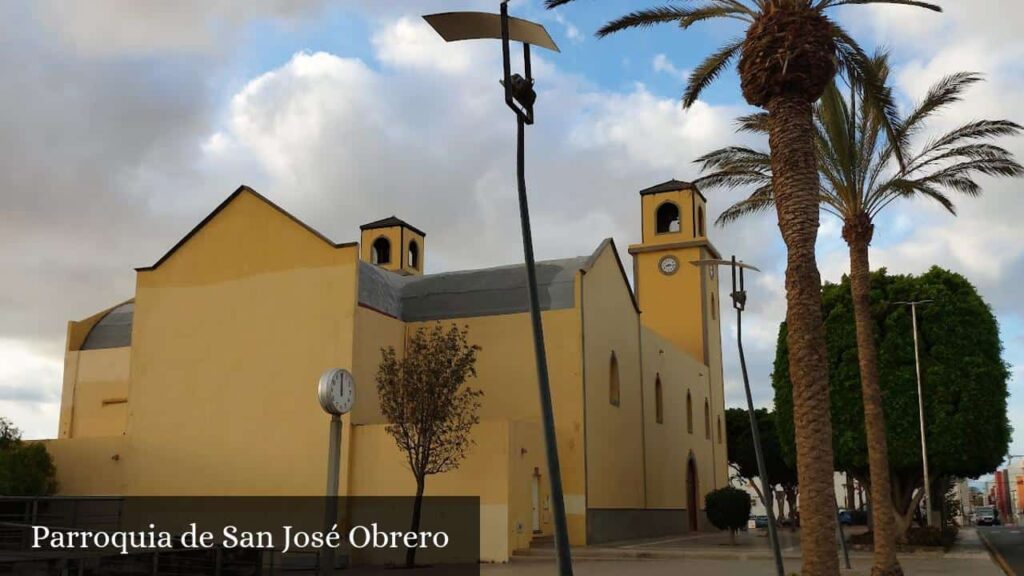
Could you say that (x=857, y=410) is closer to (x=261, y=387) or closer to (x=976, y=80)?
(x=976, y=80)

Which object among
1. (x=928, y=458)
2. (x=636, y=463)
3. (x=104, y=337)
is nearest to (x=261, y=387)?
(x=104, y=337)

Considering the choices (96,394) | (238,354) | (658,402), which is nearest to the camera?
(238,354)

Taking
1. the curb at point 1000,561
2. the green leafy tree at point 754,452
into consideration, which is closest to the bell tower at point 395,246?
the green leafy tree at point 754,452

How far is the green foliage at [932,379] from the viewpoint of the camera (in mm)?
30156

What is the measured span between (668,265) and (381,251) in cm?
1457

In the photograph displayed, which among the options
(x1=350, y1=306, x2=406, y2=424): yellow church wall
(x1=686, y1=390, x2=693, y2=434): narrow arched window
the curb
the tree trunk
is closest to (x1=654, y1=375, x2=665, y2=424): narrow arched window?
(x1=686, y1=390, x2=693, y2=434): narrow arched window

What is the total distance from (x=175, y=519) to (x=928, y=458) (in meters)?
23.6

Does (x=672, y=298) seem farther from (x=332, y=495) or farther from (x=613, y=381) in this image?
(x=332, y=495)

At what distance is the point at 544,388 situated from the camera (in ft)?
29.9

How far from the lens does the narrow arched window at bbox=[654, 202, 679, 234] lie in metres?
43.5

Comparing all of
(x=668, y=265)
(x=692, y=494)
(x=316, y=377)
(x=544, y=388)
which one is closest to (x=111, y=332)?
(x=316, y=377)

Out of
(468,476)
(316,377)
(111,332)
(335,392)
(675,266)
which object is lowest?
(468,476)

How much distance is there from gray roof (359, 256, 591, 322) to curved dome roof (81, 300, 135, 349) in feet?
33.9

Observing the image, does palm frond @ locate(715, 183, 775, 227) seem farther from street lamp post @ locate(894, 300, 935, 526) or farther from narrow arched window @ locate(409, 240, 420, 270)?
narrow arched window @ locate(409, 240, 420, 270)
